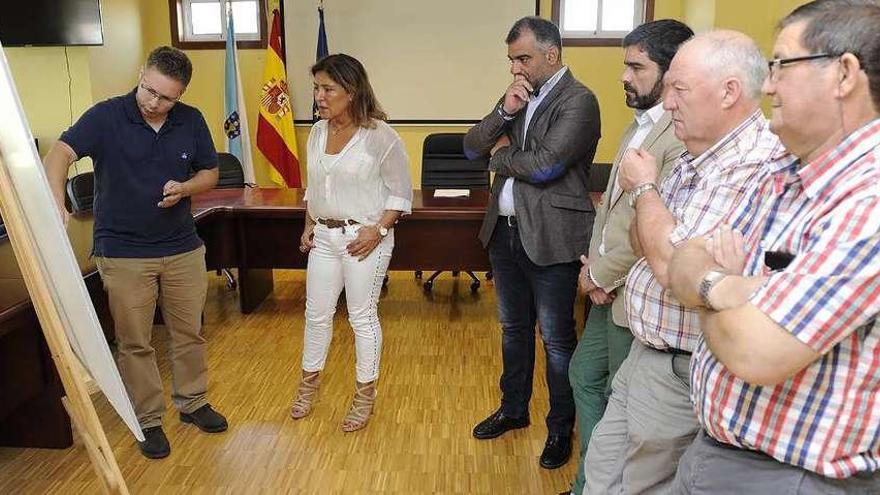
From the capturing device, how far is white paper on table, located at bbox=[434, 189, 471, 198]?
163 inches

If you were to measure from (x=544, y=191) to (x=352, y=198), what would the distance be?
28.7 inches

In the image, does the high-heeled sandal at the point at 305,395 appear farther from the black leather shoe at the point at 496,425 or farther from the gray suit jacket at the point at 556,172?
the gray suit jacket at the point at 556,172

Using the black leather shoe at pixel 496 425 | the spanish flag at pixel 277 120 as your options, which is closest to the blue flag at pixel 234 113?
the spanish flag at pixel 277 120

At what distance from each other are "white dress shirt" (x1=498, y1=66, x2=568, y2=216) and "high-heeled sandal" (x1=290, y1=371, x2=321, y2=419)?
3.54ft

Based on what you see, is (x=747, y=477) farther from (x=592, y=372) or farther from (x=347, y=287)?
(x=347, y=287)

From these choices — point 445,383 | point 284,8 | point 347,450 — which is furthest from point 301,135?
point 347,450

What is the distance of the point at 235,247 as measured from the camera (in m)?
4.03

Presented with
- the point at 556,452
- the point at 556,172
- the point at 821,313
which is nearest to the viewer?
the point at 821,313

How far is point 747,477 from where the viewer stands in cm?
106

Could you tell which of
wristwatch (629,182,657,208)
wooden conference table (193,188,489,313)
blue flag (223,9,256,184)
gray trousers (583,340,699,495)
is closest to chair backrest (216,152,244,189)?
wooden conference table (193,188,489,313)

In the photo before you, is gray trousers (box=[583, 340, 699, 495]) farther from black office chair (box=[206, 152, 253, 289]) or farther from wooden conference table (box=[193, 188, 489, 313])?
black office chair (box=[206, 152, 253, 289])

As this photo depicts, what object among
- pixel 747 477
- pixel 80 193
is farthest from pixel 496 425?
pixel 80 193

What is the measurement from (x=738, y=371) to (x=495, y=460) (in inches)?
66.2

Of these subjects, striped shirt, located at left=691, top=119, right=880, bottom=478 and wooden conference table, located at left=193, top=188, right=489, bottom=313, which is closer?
striped shirt, located at left=691, top=119, right=880, bottom=478
